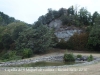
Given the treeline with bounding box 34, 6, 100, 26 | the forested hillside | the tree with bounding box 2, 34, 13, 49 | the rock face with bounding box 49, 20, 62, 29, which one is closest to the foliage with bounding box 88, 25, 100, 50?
the forested hillside

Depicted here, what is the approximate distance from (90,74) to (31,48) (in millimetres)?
19577

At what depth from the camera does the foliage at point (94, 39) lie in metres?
31.0

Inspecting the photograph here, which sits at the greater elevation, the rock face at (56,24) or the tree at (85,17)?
the tree at (85,17)

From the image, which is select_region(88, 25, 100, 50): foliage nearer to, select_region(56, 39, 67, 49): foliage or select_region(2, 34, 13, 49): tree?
select_region(56, 39, 67, 49): foliage

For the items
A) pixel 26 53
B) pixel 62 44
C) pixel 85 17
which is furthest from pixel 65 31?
pixel 26 53

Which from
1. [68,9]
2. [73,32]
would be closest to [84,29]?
[73,32]

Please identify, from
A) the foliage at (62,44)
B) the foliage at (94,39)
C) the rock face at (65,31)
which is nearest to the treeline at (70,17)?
the rock face at (65,31)

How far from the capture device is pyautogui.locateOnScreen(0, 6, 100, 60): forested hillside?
28.4 m

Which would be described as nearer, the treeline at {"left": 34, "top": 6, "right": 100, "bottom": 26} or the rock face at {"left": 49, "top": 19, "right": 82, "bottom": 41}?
the rock face at {"left": 49, "top": 19, "right": 82, "bottom": 41}

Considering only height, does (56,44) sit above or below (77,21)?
below

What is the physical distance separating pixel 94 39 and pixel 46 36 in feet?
28.9

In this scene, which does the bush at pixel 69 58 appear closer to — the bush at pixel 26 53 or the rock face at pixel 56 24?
the bush at pixel 26 53

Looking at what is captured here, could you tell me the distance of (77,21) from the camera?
39.9 m

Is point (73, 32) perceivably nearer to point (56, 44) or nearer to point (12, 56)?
point (56, 44)
